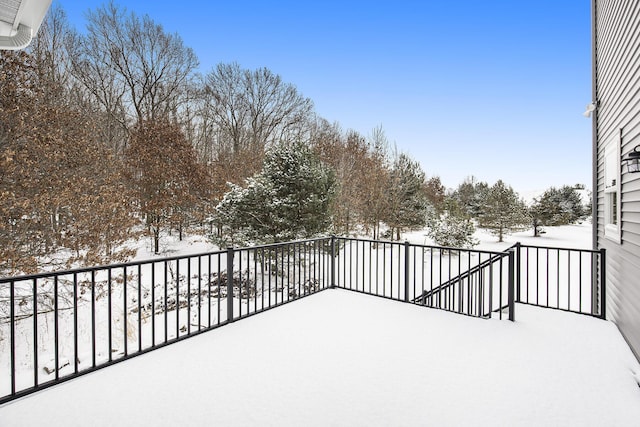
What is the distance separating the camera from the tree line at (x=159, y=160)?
18.0 ft

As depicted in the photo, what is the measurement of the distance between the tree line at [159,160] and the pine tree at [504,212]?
135 millimetres

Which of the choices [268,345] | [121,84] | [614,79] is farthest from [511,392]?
[121,84]

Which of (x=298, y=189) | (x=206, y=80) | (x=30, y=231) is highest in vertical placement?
(x=206, y=80)

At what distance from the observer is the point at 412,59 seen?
1072 cm

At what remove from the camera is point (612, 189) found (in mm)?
3842

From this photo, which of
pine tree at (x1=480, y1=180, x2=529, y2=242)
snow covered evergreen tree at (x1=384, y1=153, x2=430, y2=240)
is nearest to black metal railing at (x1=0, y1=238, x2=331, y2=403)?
snow covered evergreen tree at (x1=384, y1=153, x2=430, y2=240)

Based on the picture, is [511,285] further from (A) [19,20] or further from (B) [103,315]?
(B) [103,315]

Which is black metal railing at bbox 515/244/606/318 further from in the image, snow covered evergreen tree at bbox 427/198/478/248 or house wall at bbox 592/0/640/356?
snow covered evergreen tree at bbox 427/198/478/248

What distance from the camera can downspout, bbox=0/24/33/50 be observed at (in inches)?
75.2

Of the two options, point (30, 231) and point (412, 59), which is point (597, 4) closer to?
point (412, 59)

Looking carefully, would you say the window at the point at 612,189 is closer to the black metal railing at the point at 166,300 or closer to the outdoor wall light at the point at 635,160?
the black metal railing at the point at 166,300

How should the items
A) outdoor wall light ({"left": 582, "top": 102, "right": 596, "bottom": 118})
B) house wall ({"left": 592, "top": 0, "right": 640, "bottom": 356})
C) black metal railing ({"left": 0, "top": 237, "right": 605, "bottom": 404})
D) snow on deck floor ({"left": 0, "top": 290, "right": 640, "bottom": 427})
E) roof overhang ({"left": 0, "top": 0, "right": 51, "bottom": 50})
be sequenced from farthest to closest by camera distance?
outdoor wall light ({"left": 582, "top": 102, "right": 596, "bottom": 118}), house wall ({"left": 592, "top": 0, "right": 640, "bottom": 356}), black metal railing ({"left": 0, "top": 237, "right": 605, "bottom": 404}), snow on deck floor ({"left": 0, "top": 290, "right": 640, "bottom": 427}), roof overhang ({"left": 0, "top": 0, "right": 51, "bottom": 50})

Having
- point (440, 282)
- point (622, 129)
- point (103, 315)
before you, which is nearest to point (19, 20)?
point (440, 282)

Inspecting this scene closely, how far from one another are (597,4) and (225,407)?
6687 mm
